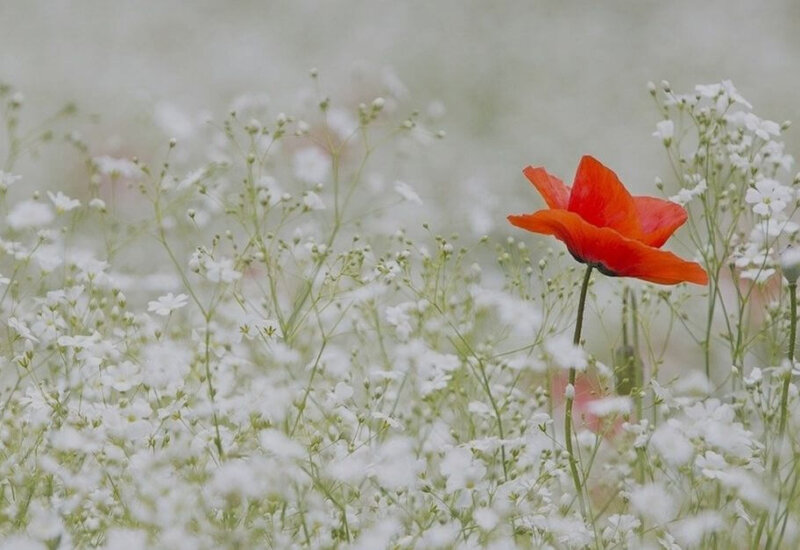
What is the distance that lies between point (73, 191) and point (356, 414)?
1.11 metres

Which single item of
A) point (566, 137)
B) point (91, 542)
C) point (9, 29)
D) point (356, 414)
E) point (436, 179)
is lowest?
point (91, 542)

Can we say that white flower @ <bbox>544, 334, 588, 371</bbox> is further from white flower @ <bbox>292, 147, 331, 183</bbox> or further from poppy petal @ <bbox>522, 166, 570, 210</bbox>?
white flower @ <bbox>292, 147, 331, 183</bbox>

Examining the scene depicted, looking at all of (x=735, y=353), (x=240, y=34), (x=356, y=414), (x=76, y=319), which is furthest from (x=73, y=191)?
(x=735, y=353)

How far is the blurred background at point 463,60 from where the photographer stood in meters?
2.26

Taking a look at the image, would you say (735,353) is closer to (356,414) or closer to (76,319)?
(356,414)

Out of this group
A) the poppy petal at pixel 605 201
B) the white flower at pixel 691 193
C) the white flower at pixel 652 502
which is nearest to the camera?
the white flower at pixel 652 502

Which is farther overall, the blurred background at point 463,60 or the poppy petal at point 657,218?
the blurred background at point 463,60

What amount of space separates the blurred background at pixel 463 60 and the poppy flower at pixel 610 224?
1135 millimetres

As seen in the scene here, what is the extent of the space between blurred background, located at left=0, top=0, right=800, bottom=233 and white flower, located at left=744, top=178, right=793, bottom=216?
1.06 metres

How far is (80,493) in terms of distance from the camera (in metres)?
0.85

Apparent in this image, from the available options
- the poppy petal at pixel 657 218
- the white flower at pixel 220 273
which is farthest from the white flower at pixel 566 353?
the white flower at pixel 220 273

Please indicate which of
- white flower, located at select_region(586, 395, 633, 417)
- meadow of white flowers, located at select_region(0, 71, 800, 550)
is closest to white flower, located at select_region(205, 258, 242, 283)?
meadow of white flowers, located at select_region(0, 71, 800, 550)

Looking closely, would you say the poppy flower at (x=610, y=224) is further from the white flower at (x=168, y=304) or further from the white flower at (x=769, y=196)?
the white flower at (x=168, y=304)

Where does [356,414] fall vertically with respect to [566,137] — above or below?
below
